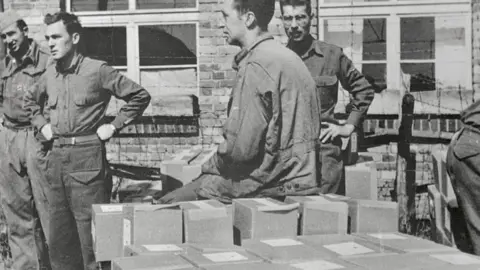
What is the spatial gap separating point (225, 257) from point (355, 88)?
7.31ft

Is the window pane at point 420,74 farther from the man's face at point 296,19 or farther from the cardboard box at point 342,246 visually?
the cardboard box at point 342,246

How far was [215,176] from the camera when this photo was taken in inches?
128

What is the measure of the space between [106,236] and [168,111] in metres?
2.34

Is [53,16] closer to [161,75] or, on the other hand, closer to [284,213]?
[161,75]

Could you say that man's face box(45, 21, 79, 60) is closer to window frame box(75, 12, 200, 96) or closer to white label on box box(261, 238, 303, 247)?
window frame box(75, 12, 200, 96)

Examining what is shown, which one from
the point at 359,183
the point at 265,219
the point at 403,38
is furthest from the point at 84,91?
the point at 403,38

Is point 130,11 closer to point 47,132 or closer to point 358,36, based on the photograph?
point 47,132

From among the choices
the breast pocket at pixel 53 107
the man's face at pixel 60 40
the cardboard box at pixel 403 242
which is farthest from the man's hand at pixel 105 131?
the cardboard box at pixel 403 242

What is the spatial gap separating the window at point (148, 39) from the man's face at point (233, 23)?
1750 mm

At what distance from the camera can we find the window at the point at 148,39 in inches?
202

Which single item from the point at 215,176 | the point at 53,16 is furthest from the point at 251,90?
the point at 53,16

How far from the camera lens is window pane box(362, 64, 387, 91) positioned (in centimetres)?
490

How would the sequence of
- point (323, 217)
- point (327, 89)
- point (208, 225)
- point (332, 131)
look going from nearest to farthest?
point (208, 225) < point (323, 217) < point (332, 131) < point (327, 89)

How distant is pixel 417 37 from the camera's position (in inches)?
191
